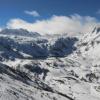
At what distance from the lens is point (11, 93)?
12500 centimetres

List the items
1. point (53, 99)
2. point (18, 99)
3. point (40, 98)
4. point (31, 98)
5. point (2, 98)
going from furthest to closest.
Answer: point (53, 99) < point (40, 98) < point (31, 98) < point (18, 99) < point (2, 98)

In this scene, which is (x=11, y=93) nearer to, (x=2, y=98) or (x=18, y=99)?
(x=18, y=99)

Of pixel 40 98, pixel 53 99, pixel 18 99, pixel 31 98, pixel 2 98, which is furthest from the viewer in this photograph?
pixel 53 99

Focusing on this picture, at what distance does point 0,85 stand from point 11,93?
13.4m

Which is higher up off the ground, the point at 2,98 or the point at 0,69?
the point at 0,69

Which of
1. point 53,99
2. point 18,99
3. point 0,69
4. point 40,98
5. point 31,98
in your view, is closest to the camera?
point 18,99

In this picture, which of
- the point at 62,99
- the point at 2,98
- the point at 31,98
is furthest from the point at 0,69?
the point at 2,98

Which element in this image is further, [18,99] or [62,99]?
[62,99]

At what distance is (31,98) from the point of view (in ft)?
435

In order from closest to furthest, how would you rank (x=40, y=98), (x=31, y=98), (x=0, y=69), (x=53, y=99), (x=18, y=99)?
1. (x=18, y=99)
2. (x=31, y=98)
3. (x=40, y=98)
4. (x=53, y=99)
5. (x=0, y=69)

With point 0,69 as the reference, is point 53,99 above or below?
below

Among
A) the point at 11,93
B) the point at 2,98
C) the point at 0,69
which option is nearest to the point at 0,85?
the point at 11,93

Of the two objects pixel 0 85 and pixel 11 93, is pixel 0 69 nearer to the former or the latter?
pixel 0 85

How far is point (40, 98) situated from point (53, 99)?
12.8 meters
